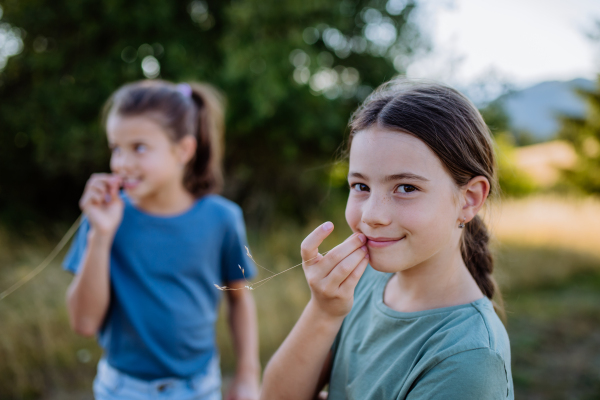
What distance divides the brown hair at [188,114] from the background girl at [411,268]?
4.58ft

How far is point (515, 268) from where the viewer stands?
758cm

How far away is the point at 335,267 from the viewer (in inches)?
48.3

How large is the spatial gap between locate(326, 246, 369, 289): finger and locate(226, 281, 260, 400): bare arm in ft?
4.20

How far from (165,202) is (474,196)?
168 cm

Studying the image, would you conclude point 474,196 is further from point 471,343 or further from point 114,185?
point 114,185

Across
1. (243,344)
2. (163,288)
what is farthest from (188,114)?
(243,344)

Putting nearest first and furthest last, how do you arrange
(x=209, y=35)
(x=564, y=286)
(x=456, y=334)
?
(x=456, y=334)
(x=209, y=35)
(x=564, y=286)

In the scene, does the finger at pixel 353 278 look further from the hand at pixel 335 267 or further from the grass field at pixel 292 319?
the grass field at pixel 292 319

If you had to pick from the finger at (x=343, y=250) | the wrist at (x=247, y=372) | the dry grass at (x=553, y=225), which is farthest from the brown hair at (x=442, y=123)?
the dry grass at (x=553, y=225)

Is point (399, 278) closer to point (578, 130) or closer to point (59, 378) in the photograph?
point (59, 378)

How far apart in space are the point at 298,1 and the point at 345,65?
5.91ft

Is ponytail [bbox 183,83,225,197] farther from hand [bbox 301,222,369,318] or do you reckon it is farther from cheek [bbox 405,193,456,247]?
cheek [bbox 405,193,456,247]

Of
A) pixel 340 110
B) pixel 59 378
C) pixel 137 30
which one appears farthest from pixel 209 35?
pixel 59 378

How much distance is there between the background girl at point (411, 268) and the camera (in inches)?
43.1
